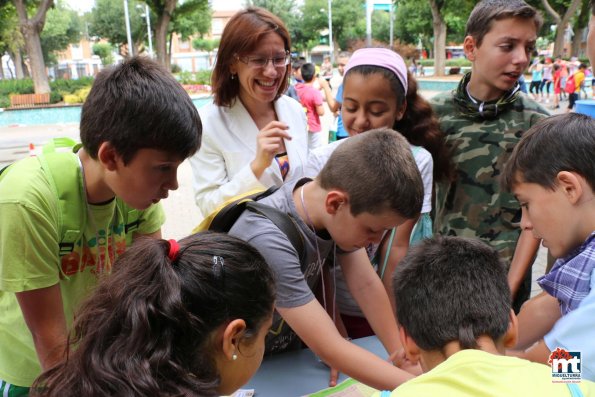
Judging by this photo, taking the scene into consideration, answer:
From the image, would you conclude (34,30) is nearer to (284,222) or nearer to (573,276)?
(284,222)

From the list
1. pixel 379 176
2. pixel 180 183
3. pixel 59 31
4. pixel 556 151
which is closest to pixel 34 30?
pixel 180 183

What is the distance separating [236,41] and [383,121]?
0.66m

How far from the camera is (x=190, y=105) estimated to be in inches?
55.1

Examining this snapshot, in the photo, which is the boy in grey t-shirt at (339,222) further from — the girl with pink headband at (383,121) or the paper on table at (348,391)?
the girl with pink headband at (383,121)

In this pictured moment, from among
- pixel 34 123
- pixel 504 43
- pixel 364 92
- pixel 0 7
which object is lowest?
pixel 34 123

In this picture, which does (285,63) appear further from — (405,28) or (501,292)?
(405,28)

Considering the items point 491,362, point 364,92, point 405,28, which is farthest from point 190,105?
point 405,28

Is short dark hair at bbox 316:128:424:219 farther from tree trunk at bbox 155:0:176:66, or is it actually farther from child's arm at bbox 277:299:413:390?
tree trunk at bbox 155:0:176:66

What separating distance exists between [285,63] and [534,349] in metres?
1.45

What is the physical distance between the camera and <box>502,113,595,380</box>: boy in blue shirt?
4.26ft

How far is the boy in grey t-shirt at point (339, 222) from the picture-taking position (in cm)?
141

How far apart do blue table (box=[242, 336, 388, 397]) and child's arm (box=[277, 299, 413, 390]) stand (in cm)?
16

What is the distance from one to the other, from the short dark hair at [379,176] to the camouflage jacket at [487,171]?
77cm

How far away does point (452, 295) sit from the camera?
3.76 feet
